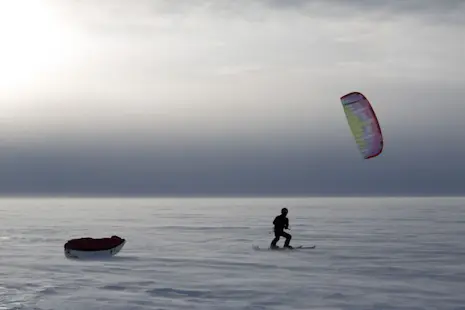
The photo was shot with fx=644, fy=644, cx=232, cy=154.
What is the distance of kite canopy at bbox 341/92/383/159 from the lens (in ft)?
57.3

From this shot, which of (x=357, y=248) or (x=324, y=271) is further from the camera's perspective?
(x=357, y=248)

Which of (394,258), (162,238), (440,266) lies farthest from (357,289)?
(162,238)

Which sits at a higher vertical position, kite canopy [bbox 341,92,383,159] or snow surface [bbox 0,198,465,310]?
kite canopy [bbox 341,92,383,159]

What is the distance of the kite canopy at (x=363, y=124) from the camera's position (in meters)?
17.5

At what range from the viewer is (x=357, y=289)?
42.5ft

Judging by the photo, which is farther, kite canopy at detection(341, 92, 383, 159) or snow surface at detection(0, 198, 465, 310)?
kite canopy at detection(341, 92, 383, 159)

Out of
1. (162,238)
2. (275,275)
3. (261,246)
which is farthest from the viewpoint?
(162,238)

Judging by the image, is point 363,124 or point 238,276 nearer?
point 238,276

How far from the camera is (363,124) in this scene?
17922mm

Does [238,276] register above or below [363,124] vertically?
below

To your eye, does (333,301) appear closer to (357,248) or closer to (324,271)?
(324,271)

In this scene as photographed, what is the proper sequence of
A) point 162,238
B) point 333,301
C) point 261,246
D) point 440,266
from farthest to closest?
1. point 162,238
2. point 261,246
3. point 440,266
4. point 333,301

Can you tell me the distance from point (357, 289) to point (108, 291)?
499 centimetres

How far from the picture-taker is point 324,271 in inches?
615
